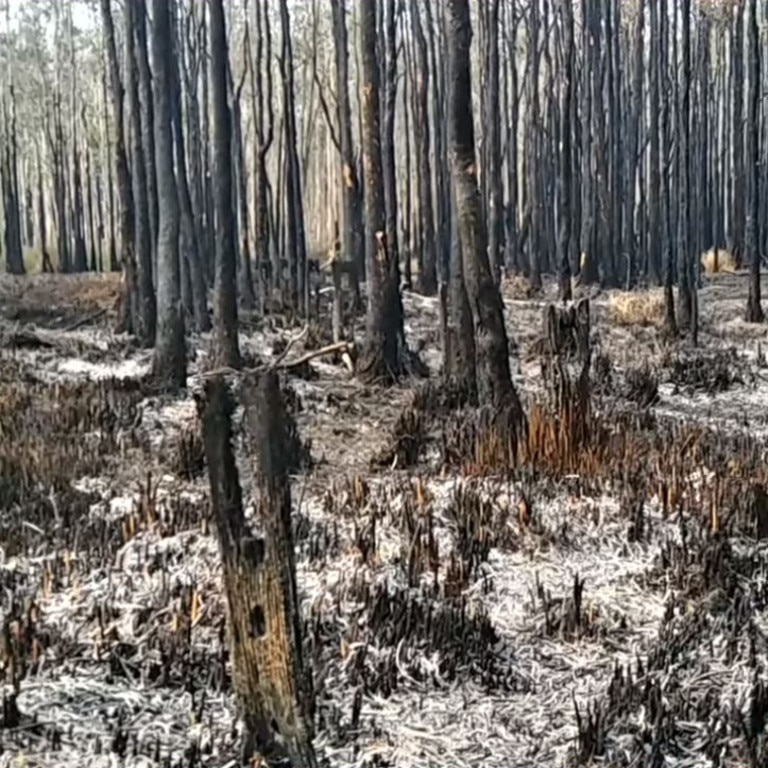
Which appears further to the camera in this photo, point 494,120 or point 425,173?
point 425,173

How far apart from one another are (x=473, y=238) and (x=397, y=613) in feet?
10.7

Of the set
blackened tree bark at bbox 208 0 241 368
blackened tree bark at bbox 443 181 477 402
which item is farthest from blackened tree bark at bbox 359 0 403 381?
blackened tree bark at bbox 208 0 241 368

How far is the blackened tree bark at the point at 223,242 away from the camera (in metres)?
8.25

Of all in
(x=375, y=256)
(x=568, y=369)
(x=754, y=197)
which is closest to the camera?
(x=568, y=369)

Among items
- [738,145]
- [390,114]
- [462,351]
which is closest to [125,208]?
[390,114]

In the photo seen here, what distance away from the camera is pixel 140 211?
443 inches

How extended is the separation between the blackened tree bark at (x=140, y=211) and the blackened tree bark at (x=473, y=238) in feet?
17.4

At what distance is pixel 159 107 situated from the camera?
8.77 m

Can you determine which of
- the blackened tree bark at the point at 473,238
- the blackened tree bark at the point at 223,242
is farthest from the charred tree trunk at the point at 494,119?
the blackened tree bark at the point at 473,238

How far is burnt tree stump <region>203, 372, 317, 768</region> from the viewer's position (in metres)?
2.90

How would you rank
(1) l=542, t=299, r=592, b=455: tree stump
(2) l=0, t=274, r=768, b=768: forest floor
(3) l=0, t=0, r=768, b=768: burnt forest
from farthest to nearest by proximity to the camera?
(1) l=542, t=299, r=592, b=455: tree stump < (2) l=0, t=274, r=768, b=768: forest floor < (3) l=0, t=0, r=768, b=768: burnt forest

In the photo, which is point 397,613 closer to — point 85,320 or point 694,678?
point 694,678

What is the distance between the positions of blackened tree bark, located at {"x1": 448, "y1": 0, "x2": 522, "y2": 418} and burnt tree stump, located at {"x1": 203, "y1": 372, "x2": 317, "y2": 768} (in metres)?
3.65

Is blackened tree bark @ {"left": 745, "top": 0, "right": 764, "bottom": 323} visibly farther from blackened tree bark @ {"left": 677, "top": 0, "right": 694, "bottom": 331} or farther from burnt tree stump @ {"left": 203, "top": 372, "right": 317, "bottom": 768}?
burnt tree stump @ {"left": 203, "top": 372, "right": 317, "bottom": 768}
